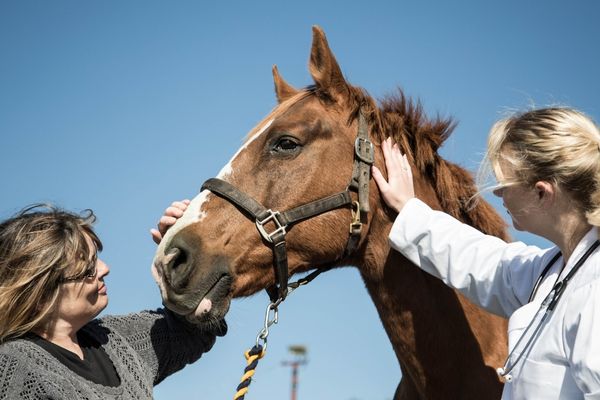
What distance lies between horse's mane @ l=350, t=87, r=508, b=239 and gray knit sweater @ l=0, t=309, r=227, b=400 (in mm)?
1348

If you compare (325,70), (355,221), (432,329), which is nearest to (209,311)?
(355,221)

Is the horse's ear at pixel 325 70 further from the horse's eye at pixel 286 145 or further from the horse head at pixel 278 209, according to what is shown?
the horse's eye at pixel 286 145

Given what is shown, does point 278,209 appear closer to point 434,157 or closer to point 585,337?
point 434,157

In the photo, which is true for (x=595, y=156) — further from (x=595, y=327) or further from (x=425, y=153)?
(x=425, y=153)

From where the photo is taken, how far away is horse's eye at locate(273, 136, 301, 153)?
3.36 meters

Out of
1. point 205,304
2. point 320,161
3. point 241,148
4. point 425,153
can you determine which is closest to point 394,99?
point 425,153

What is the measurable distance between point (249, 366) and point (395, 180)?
1.16m

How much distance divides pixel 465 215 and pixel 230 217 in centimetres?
127

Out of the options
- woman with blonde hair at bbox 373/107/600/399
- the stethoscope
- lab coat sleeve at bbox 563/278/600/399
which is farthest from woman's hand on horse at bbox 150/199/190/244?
lab coat sleeve at bbox 563/278/600/399

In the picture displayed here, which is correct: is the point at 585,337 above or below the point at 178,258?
below

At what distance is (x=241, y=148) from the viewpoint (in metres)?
3.43

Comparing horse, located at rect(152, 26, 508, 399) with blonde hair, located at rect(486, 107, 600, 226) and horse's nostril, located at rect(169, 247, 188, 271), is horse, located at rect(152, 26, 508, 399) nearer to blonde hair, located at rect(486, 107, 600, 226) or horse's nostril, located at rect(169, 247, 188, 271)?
horse's nostril, located at rect(169, 247, 188, 271)

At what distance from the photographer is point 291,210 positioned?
10.7 ft

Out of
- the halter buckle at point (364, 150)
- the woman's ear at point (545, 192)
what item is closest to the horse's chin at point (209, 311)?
the halter buckle at point (364, 150)
